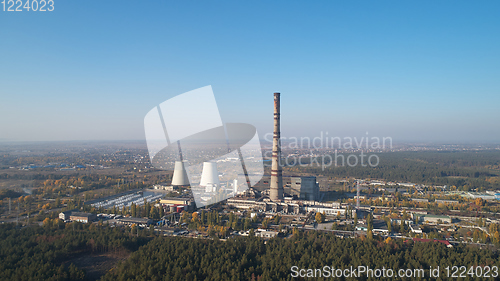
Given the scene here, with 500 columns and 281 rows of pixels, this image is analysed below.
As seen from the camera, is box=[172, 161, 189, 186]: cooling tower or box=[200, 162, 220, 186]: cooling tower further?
box=[172, 161, 189, 186]: cooling tower

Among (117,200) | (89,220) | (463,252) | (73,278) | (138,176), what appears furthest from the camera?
(138,176)

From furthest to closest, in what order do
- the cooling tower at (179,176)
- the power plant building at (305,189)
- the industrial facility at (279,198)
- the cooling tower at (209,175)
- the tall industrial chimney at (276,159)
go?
the cooling tower at (179,176)
the cooling tower at (209,175)
the power plant building at (305,189)
the tall industrial chimney at (276,159)
the industrial facility at (279,198)

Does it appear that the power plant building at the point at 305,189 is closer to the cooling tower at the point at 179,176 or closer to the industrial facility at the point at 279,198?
the industrial facility at the point at 279,198

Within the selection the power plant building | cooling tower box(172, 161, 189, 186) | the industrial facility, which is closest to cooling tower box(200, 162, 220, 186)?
cooling tower box(172, 161, 189, 186)

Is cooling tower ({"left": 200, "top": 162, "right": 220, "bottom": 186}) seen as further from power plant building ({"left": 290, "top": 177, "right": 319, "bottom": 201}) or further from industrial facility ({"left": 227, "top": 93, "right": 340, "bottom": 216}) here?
power plant building ({"left": 290, "top": 177, "right": 319, "bottom": 201})

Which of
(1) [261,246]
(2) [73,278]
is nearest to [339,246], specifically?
(1) [261,246]

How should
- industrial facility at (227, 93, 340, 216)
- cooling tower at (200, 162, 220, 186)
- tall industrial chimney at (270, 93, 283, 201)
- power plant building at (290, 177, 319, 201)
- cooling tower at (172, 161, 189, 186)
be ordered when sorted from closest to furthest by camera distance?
industrial facility at (227, 93, 340, 216) < tall industrial chimney at (270, 93, 283, 201) < power plant building at (290, 177, 319, 201) < cooling tower at (200, 162, 220, 186) < cooling tower at (172, 161, 189, 186)

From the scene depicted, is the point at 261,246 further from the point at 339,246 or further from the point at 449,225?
the point at 449,225

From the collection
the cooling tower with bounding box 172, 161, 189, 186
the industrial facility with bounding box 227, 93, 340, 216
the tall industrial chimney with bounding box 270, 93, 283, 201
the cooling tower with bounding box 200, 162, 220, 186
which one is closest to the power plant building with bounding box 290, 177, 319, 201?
the industrial facility with bounding box 227, 93, 340, 216

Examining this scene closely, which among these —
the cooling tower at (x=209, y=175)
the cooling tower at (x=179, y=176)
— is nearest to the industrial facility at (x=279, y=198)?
the cooling tower at (x=209, y=175)

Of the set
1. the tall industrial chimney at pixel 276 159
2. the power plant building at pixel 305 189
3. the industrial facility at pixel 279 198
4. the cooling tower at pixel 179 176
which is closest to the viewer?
the industrial facility at pixel 279 198

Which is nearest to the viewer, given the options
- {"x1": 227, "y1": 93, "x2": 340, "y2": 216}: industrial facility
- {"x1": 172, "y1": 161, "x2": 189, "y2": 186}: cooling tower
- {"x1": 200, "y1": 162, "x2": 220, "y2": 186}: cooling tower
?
{"x1": 227, "y1": 93, "x2": 340, "y2": 216}: industrial facility
